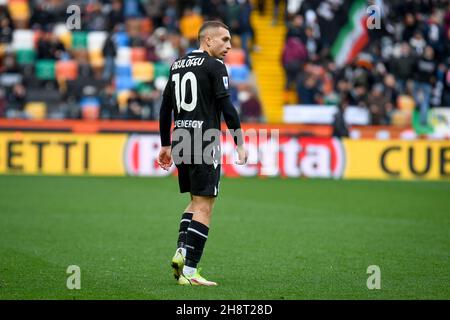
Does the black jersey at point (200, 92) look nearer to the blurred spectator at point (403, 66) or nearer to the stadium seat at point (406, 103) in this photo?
Result: the stadium seat at point (406, 103)

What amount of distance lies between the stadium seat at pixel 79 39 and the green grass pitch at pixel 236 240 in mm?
7253

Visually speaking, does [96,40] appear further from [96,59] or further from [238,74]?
[238,74]

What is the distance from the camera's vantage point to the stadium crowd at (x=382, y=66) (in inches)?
1039

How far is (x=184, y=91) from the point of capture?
27.7 ft

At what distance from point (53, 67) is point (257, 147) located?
650 centimetres

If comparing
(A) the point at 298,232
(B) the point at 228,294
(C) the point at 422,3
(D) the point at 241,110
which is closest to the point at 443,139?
(D) the point at 241,110

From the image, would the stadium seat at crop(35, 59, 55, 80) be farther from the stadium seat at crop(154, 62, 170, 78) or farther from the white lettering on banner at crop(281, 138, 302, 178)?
the white lettering on banner at crop(281, 138, 302, 178)

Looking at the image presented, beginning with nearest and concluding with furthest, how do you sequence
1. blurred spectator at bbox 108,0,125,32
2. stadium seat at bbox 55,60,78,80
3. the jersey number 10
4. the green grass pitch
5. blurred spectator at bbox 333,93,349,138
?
the green grass pitch, the jersey number 10, blurred spectator at bbox 333,93,349,138, stadium seat at bbox 55,60,78,80, blurred spectator at bbox 108,0,125,32

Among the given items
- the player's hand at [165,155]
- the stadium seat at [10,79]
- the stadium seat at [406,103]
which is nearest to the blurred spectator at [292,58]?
the stadium seat at [406,103]

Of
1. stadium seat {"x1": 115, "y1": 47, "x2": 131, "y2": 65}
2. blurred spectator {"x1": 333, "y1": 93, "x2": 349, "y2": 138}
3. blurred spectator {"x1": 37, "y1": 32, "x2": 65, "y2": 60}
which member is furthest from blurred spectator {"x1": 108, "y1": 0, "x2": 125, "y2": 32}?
blurred spectator {"x1": 333, "y1": 93, "x2": 349, "y2": 138}

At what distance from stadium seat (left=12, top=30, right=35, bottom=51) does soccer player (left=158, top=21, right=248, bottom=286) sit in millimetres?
18628

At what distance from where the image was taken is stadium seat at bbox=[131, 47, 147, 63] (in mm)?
27031

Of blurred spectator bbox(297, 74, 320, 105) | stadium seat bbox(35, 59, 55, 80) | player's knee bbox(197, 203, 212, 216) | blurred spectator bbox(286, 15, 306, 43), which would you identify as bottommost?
player's knee bbox(197, 203, 212, 216)
